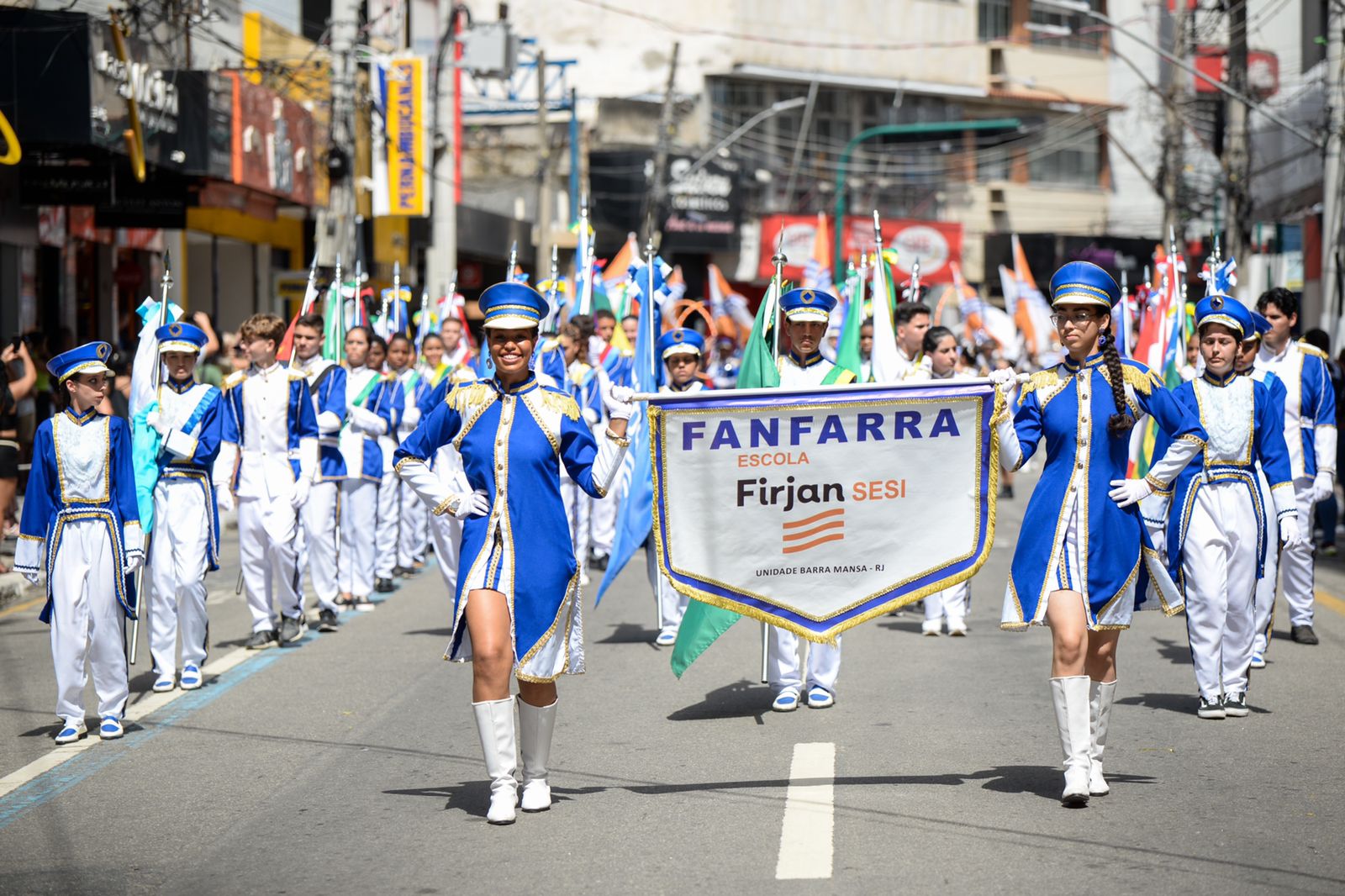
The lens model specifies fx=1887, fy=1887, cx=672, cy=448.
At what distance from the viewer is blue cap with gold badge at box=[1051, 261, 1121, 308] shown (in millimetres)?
7090

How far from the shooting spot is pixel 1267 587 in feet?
32.8

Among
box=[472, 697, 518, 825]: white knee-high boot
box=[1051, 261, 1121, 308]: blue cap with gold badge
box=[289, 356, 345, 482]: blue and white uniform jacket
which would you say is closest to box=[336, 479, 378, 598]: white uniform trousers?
box=[289, 356, 345, 482]: blue and white uniform jacket

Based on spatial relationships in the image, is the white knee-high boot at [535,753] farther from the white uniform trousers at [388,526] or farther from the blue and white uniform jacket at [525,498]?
the white uniform trousers at [388,526]

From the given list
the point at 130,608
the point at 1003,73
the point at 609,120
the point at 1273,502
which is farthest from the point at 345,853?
the point at 1003,73

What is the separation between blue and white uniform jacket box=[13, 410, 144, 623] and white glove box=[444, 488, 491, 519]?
2545mm

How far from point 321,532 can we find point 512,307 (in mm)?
6223

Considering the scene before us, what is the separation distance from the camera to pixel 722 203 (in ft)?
171

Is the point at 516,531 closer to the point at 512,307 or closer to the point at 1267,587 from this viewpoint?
the point at 512,307

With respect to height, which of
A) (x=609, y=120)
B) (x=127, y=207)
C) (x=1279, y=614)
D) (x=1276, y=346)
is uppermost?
A: (x=609, y=120)

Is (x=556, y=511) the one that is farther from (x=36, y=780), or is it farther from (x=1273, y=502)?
(x=1273, y=502)

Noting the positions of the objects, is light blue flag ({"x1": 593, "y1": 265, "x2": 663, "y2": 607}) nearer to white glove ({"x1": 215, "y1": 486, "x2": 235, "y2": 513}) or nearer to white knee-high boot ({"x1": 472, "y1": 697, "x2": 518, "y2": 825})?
white glove ({"x1": 215, "y1": 486, "x2": 235, "y2": 513})

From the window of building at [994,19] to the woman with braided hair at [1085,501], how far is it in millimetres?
57502

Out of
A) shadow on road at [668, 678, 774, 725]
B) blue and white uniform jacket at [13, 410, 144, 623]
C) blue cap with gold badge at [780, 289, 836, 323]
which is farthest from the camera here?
blue cap with gold badge at [780, 289, 836, 323]

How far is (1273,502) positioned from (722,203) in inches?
1688
